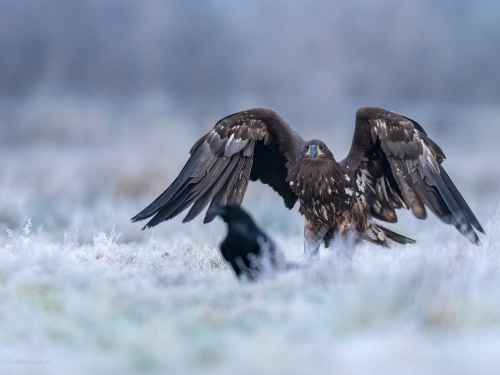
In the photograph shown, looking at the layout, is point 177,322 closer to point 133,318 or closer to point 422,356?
point 133,318

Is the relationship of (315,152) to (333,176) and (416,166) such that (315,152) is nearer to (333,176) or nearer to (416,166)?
(333,176)

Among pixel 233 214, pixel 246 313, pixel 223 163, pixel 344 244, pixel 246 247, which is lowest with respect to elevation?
pixel 246 313

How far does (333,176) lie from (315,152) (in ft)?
0.79

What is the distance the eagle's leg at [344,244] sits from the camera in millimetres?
6065

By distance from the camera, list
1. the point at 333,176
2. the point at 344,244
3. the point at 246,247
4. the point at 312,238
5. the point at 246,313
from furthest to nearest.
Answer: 1. the point at 312,238
2. the point at 333,176
3. the point at 344,244
4. the point at 246,247
5. the point at 246,313

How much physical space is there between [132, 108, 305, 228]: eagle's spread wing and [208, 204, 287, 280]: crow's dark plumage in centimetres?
77

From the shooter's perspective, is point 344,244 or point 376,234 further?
point 376,234

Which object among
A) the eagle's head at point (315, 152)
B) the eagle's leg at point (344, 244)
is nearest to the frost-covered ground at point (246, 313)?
the eagle's leg at point (344, 244)

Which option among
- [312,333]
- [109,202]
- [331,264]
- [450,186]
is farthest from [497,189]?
[312,333]

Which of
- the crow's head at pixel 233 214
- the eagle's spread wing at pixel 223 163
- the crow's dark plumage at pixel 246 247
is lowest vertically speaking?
the crow's dark plumage at pixel 246 247

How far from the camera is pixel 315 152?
6.48m

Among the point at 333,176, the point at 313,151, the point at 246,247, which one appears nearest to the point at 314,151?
the point at 313,151

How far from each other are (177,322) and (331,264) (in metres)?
1.38

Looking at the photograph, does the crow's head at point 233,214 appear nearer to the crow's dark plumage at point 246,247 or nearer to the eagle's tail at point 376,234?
the crow's dark plumage at point 246,247
